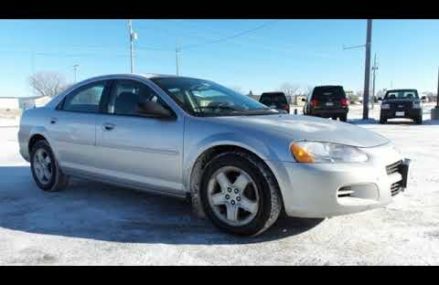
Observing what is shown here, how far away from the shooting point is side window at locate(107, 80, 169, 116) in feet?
14.4

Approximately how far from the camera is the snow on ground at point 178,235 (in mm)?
3221

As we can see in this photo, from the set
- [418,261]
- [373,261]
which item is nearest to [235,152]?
[373,261]

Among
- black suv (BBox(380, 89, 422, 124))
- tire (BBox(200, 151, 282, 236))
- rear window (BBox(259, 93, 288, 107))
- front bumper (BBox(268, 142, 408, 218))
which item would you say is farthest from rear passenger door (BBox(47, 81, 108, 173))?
black suv (BBox(380, 89, 422, 124))

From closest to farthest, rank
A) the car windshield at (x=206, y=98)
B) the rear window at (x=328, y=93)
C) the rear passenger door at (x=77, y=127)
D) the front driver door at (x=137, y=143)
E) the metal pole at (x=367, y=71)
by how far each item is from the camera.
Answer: the front driver door at (x=137, y=143) → the car windshield at (x=206, y=98) → the rear passenger door at (x=77, y=127) → the rear window at (x=328, y=93) → the metal pole at (x=367, y=71)

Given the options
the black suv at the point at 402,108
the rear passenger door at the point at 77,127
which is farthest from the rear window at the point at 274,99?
the rear passenger door at the point at 77,127

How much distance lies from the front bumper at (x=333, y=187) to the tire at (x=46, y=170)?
313 cm

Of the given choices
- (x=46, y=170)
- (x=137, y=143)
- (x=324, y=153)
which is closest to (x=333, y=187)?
(x=324, y=153)

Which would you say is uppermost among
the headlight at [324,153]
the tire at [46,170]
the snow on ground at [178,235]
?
the headlight at [324,153]

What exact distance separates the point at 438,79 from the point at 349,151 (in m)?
22.6

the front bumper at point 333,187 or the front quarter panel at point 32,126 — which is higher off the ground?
the front quarter panel at point 32,126

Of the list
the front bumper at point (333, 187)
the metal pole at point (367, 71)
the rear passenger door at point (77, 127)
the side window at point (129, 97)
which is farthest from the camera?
the metal pole at point (367, 71)

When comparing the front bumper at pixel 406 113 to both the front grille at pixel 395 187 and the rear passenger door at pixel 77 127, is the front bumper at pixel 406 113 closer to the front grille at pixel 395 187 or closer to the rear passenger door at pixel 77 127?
the front grille at pixel 395 187

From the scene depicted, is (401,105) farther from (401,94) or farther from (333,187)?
(333,187)

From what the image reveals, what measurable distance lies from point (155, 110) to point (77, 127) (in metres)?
1.34
